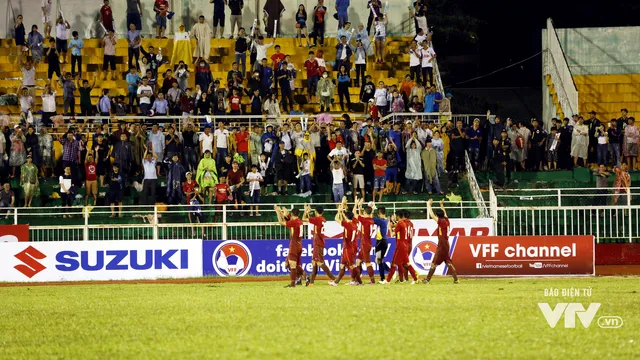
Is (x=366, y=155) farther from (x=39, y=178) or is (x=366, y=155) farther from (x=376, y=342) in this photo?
(x=376, y=342)

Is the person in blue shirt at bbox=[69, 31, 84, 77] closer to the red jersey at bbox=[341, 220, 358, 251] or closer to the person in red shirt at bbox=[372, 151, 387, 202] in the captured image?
the person in red shirt at bbox=[372, 151, 387, 202]

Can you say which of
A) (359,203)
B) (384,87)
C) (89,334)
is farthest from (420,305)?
(384,87)

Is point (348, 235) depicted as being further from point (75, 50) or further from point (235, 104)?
point (75, 50)

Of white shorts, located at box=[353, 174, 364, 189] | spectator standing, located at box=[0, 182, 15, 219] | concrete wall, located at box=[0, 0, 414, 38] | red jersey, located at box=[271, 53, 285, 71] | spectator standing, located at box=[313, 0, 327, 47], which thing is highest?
concrete wall, located at box=[0, 0, 414, 38]

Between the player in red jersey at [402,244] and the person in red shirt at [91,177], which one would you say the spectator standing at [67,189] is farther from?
the player in red jersey at [402,244]

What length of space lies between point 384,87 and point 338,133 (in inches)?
147

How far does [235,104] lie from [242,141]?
9.91ft

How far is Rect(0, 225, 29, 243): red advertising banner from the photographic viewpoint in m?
28.4

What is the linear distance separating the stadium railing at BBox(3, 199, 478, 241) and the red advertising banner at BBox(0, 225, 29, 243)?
26 cm

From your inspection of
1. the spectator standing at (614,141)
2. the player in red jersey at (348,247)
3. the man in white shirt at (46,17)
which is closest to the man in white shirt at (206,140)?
the player in red jersey at (348,247)

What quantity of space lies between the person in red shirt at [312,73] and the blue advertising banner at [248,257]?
9.47 metres

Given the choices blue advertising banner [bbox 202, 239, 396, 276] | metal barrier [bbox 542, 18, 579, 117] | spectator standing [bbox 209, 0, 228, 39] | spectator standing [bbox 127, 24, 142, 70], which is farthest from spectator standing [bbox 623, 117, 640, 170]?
spectator standing [bbox 127, 24, 142, 70]

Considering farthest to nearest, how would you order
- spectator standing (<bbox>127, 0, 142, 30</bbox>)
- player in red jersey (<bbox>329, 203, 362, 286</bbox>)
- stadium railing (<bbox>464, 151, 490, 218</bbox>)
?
1. spectator standing (<bbox>127, 0, 142, 30</bbox>)
2. stadium railing (<bbox>464, 151, 490, 218</bbox>)
3. player in red jersey (<bbox>329, 203, 362, 286</bbox>)

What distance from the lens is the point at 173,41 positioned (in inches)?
1565
